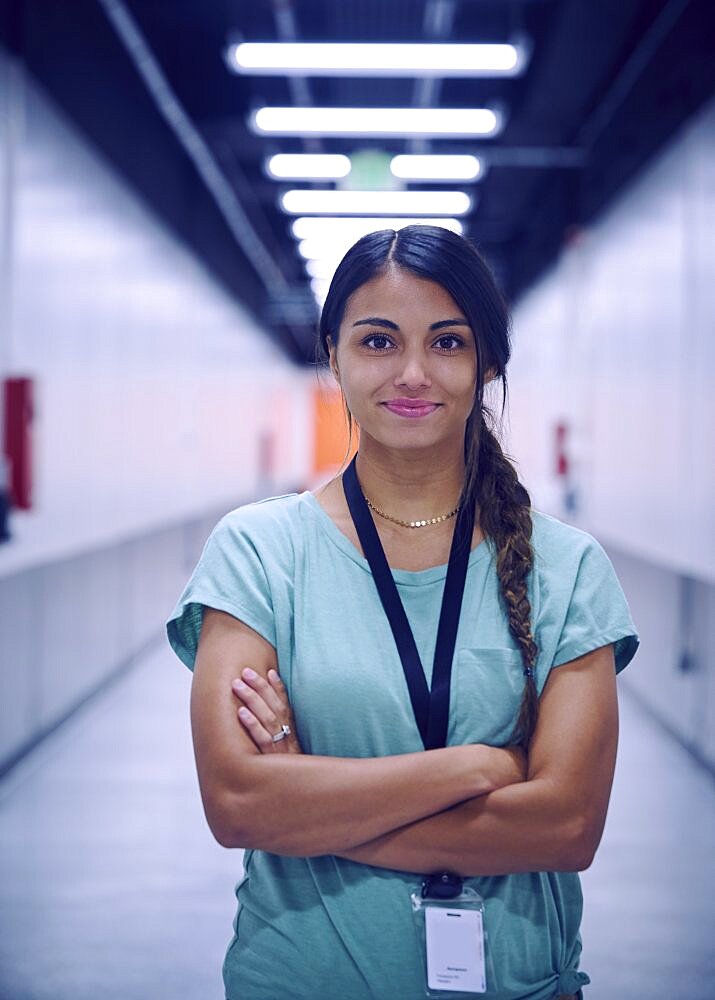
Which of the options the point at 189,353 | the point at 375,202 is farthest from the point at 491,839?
the point at 189,353

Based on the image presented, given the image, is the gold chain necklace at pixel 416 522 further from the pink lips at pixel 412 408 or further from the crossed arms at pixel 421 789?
the crossed arms at pixel 421 789

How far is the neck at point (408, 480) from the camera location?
1444mm

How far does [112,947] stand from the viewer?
3.02 metres

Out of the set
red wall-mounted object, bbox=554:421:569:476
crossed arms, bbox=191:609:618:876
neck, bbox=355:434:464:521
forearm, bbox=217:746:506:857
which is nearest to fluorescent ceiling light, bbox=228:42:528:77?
red wall-mounted object, bbox=554:421:569:476

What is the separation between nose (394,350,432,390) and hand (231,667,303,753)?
1.39 ft

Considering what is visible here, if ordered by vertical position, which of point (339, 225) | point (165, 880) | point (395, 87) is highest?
point (395, 87)

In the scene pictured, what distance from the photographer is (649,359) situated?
5215 mm

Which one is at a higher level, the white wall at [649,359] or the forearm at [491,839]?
the white wall at [649,359]

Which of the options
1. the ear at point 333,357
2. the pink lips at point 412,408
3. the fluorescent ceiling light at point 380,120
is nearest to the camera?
the pink lips at point 412,408

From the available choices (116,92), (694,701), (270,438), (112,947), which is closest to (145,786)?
(112,947)

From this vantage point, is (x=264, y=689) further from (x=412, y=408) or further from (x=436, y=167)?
(x=436, y=167)

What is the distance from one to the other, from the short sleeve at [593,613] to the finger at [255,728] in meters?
0.39

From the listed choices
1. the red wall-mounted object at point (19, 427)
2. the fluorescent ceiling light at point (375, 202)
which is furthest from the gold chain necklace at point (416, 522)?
the fluorescent ceiling light at point (375, 202)

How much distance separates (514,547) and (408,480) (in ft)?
0.60
